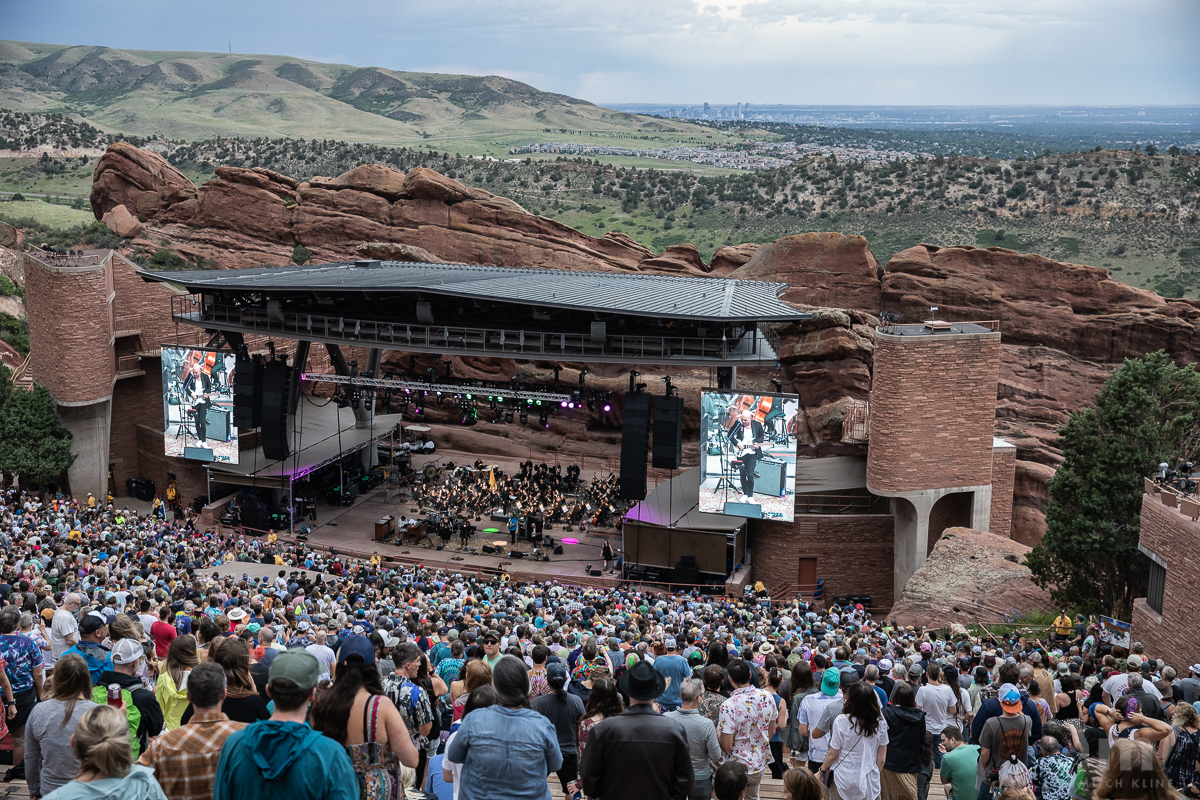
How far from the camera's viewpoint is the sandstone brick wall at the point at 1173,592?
20344mm

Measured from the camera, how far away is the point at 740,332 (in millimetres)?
33031

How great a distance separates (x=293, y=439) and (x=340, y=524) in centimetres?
339

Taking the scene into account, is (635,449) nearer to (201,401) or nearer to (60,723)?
(201,401)

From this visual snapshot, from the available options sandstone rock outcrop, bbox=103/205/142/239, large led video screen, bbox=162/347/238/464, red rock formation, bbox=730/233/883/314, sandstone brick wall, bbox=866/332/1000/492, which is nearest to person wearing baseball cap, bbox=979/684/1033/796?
sandstone brick wall, bbox=866/332/1000/492

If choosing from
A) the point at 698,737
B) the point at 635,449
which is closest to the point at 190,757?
the point at 698,737

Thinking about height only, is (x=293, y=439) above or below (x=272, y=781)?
below

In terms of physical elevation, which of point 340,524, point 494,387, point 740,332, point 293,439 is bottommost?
point 340,524

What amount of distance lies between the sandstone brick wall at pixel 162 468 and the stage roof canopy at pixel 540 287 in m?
6.87

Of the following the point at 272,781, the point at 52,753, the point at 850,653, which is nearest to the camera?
the point at 272,781

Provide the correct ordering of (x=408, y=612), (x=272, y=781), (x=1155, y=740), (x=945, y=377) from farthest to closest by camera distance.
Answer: (x=945, y=377) < (x=408, y=612) < (x=1155, y=740) < (x=272, y=781)

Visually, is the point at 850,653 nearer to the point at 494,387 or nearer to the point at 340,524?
the point at 494,387

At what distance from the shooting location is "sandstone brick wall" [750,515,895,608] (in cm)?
3366

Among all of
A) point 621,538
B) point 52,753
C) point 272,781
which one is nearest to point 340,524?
point 621,538

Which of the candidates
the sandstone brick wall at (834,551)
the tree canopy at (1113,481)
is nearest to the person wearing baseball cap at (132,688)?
the tree canopy at (1113,481)
